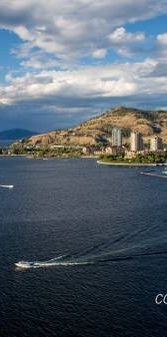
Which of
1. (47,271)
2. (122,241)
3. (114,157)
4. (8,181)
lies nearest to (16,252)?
(47,271)

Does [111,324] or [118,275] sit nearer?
[111,324]

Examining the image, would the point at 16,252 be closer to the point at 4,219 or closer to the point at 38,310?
the point at 38,310

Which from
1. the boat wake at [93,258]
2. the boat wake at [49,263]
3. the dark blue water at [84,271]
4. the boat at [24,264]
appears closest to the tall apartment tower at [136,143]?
the dark blue water at [84,271]

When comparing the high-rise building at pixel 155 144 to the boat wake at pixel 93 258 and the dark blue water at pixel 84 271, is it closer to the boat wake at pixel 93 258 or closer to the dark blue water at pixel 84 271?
the dark blue water at pixel 84 271

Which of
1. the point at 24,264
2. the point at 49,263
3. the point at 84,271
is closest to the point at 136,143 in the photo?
the point at 49,263

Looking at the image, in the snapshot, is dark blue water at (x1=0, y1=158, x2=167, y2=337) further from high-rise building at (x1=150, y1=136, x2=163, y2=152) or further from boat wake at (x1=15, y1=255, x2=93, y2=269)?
high-rise building at (x1=150, y1=136, x2=163, y2=152)

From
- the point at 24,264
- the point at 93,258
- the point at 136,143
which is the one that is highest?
the point at 136,143

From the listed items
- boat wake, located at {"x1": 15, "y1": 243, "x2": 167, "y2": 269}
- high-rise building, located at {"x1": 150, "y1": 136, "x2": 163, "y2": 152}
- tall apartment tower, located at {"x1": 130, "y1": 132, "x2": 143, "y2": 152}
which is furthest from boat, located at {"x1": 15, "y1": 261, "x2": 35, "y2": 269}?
tall apartment tower, located at {"x1": 130, "y1": 132, "x2": 143, "y2": 152}

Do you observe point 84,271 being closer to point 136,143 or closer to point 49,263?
point 49,263
